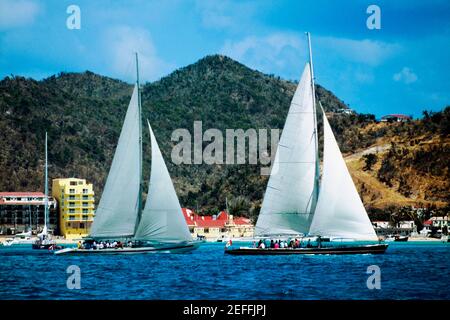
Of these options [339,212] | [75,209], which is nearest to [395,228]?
[75,209]

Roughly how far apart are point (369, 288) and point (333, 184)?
74.0ft

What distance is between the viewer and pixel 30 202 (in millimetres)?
172625

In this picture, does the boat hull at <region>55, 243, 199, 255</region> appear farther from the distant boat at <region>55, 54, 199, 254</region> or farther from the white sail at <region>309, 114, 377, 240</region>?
the white sail at <region>309, 114, 377, 240</region>

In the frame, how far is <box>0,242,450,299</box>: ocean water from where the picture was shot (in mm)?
37719

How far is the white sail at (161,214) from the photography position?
218 ft

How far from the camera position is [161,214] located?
66.3 metres

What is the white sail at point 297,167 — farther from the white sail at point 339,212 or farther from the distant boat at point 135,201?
the distant boat at point 135,201

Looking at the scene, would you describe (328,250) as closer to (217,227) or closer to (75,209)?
(75,209)

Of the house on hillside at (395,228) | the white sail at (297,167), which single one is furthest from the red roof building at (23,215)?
the white sail at (297,167)

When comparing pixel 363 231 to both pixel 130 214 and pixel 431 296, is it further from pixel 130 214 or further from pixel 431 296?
pixel 431 296

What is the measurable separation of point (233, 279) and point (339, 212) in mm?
17340

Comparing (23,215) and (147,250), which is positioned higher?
(23,215)

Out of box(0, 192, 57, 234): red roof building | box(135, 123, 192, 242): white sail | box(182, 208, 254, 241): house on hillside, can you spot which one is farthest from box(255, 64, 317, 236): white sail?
box(0, 192, 57, 234): red roof building
